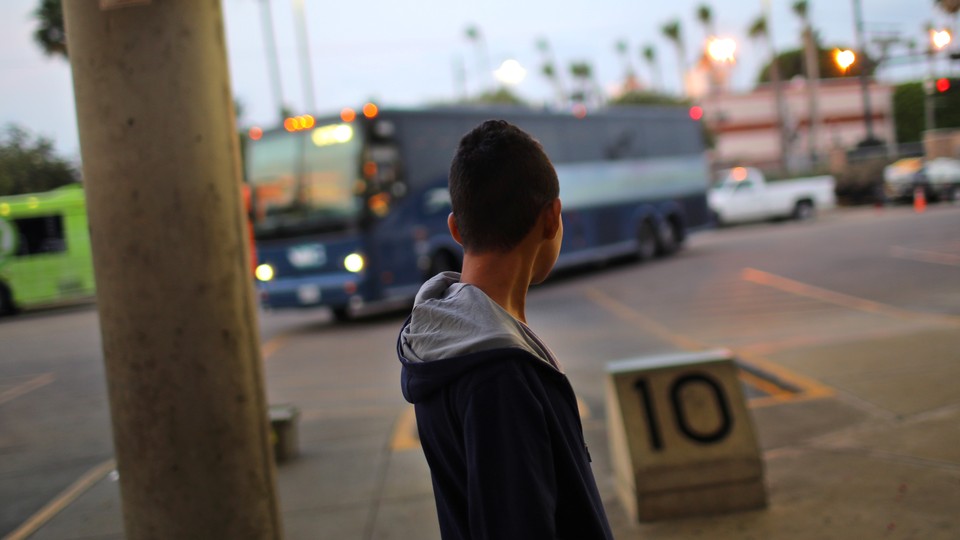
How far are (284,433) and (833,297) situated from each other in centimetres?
947

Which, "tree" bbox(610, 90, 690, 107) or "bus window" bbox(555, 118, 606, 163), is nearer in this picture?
"bus window" bbox(555, 118, 606, 163)

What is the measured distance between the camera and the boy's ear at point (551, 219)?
168 cm

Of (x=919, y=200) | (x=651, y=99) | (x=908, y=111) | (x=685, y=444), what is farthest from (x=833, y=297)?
(x=908, y=111)

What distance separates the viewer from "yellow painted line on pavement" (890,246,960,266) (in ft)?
50.4

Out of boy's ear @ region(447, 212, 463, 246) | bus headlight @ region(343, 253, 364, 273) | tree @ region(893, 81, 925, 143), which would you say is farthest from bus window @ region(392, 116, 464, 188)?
tree @ region(893, 81, 925, 143)

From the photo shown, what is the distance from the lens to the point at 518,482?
139 centimetres

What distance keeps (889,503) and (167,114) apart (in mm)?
3746

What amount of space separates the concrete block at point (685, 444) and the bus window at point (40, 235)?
5339 mm

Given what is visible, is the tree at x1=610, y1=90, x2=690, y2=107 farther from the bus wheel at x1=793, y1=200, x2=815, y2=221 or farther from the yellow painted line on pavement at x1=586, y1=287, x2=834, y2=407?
the yellow painted line on pavement at x1=586, y1=287, x2=834, y2=407

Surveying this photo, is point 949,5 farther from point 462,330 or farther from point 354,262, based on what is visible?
point 354,262

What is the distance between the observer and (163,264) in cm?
270

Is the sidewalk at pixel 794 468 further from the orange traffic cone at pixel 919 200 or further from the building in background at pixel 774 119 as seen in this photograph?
the building in background at pixel 774 119

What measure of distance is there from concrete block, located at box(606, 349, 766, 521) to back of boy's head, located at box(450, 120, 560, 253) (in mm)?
2992

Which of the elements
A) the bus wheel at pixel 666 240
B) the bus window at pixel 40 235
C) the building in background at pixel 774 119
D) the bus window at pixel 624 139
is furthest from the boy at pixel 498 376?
the building in background at pixel 774 119
